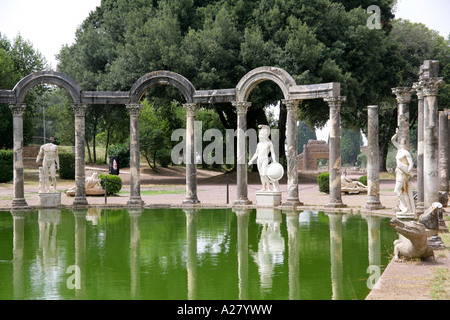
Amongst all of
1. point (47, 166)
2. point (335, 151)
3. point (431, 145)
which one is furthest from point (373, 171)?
point (47, 166)

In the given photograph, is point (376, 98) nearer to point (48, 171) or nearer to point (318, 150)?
point (48, 171)

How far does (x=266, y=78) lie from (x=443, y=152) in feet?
22.9

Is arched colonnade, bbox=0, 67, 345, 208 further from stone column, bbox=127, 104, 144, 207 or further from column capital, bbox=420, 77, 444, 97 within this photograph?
column capital, bbox=420, 77, 444, 97

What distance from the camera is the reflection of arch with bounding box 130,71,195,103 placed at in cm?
2027

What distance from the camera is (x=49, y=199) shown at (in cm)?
2016

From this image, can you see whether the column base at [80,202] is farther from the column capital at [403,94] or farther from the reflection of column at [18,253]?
the column capital at [403,94]

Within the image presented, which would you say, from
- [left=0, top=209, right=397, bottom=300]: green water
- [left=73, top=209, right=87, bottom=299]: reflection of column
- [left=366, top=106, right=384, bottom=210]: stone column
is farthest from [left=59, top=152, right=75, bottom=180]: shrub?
[left=366, top=106, right=384, bottom=210]: stone column

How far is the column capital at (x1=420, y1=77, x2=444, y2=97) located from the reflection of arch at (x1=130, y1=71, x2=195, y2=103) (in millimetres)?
9888

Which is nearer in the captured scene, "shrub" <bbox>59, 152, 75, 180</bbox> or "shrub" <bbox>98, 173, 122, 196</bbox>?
"shrub" <bbox>98, 173, 122, 196</bbox>

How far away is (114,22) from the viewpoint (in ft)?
115

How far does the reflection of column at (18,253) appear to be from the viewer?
7.76 meters

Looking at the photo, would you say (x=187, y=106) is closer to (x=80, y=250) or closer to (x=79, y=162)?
(x=79, y=162)

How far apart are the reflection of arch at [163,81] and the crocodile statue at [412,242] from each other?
12.5m

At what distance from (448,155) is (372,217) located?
5018mm
